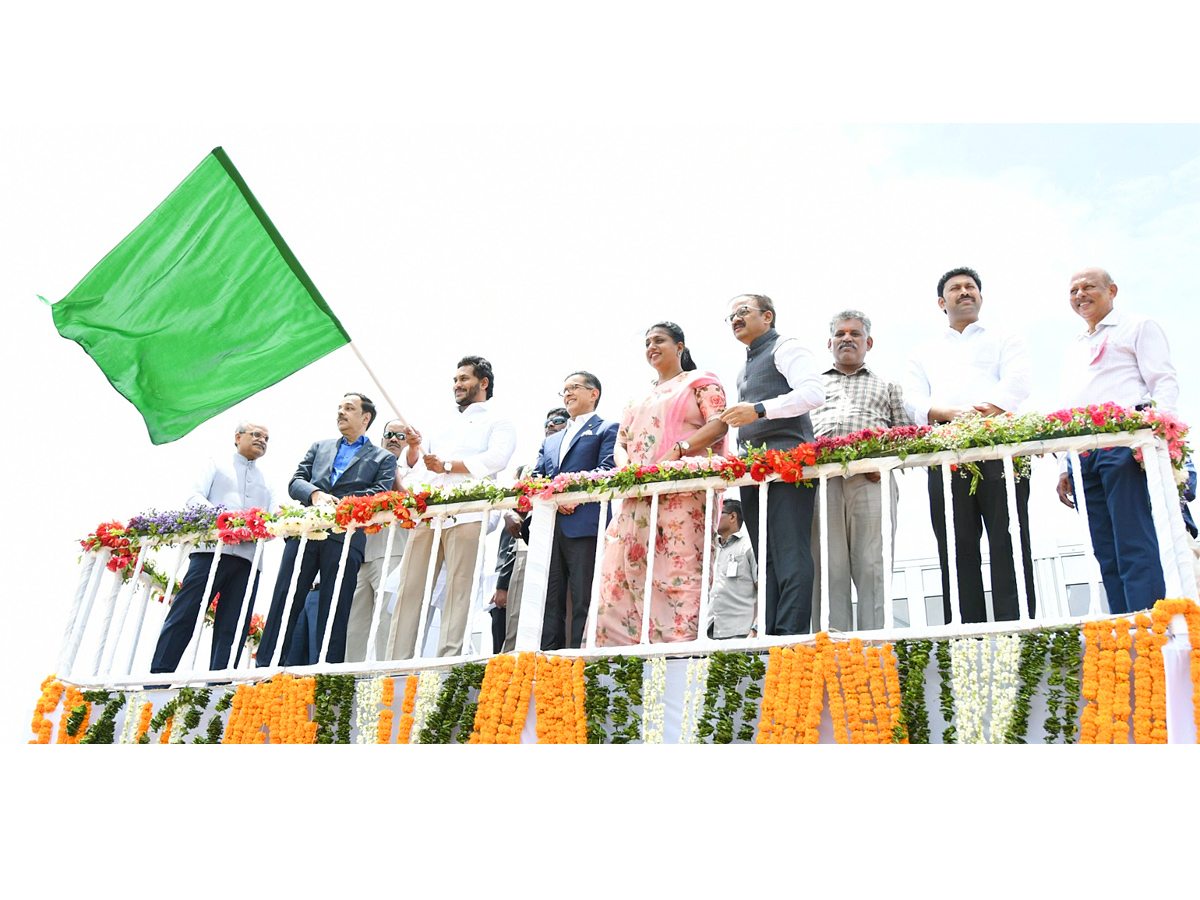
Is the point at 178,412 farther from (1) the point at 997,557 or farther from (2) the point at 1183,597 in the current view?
(2) the point at 1183,597

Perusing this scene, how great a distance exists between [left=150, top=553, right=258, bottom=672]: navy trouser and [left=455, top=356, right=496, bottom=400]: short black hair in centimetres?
176

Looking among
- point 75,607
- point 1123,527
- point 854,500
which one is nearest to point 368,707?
point 75,607

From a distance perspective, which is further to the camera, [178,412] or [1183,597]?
[178,412]

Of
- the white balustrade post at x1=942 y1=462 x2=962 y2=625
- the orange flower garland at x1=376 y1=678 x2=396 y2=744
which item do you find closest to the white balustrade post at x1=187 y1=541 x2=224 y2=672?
the orange flower garland at x1=376 y1=678 x2=396 y2=744

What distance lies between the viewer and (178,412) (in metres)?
5.27

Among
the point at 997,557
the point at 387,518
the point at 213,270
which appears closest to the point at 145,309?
the point at 213,270

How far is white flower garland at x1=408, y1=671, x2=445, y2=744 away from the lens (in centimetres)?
472

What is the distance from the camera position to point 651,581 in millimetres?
4594

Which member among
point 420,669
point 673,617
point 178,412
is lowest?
point 420,669

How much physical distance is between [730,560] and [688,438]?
59.4 inches

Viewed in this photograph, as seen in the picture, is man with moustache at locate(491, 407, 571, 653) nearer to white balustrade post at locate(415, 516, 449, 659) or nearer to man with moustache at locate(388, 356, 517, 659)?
A: man with moustache at locate(388, 356, 517, 659)

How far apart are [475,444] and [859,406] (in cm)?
226

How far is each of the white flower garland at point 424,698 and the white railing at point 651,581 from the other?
0.24ft

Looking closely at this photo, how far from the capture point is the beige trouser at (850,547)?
4.77 metres
